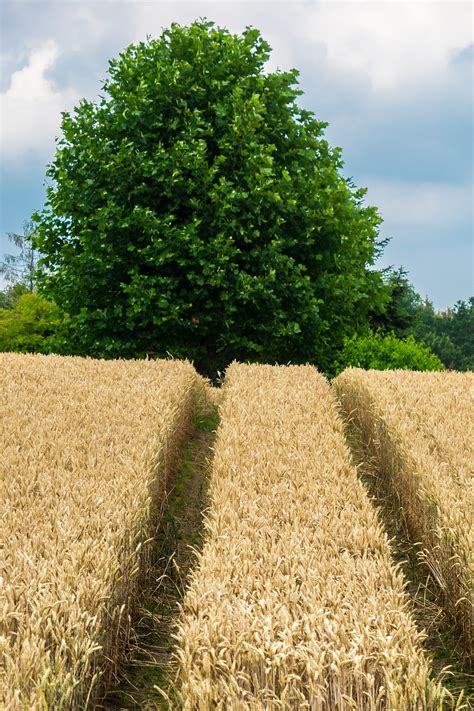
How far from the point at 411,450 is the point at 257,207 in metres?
9.26

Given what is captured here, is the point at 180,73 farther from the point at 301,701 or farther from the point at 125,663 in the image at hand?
the point at 301,701

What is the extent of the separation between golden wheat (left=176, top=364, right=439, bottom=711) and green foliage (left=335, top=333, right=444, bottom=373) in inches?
410

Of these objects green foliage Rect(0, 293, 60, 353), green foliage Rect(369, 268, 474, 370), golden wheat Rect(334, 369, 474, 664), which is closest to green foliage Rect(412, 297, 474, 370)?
green foliage Rect(369, 268, 474, 370)

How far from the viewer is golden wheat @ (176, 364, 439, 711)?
3129 millimetres

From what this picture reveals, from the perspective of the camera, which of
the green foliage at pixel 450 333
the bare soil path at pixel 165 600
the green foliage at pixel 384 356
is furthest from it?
the green foliage at pixel 450 333

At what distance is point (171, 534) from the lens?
6.83 m

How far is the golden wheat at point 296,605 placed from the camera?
313 centimetres

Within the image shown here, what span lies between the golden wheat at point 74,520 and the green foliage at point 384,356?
7970mm

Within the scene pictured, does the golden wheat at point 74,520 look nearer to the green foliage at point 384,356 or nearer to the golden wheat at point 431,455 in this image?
the golden wheat at point 431,455

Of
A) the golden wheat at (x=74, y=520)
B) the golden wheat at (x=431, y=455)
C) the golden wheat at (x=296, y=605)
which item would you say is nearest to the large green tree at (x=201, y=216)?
the golden wheat at (x=431, y=455)

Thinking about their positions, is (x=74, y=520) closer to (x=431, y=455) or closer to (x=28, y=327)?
(x=431, y=455)

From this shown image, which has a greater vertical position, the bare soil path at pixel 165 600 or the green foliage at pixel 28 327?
the green foliage at pixel 28 327

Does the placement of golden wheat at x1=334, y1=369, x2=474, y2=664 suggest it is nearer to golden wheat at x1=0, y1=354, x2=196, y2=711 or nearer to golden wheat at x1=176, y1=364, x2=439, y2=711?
golden wheat at x1=176, y1=364, x2=439, y2=711

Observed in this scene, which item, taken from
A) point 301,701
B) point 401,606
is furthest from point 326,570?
point 301,701
